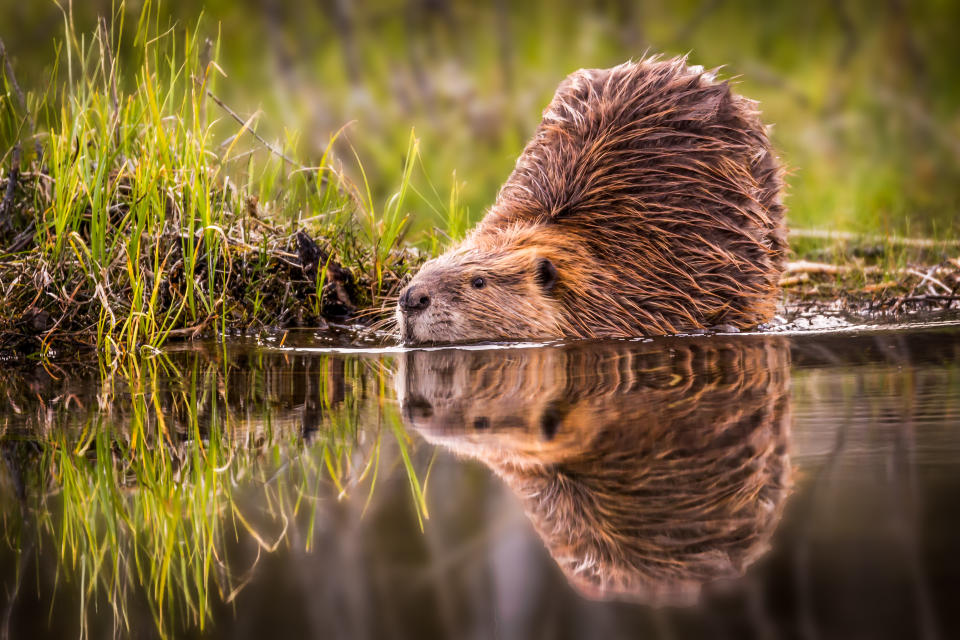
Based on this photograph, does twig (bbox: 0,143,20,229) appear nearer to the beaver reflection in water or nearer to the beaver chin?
the beaver chin

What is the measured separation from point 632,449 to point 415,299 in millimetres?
1565

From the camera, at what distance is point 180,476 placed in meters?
1.38

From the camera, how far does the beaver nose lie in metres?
2.93

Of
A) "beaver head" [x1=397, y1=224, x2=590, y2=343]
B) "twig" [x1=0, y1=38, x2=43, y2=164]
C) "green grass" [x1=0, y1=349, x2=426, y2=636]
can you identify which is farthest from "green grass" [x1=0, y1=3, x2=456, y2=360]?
"green grass" [x1=0, y1=349, x2=426, y2=636]

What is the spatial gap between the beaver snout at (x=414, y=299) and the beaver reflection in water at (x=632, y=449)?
0.42m

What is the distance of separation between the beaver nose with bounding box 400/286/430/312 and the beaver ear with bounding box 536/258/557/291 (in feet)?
1.27

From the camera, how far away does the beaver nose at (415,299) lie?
115 inches

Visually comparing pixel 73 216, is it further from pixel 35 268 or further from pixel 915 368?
pixel 915 368

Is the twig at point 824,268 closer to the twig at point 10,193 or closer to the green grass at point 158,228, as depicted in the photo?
the green grass at point 158,228

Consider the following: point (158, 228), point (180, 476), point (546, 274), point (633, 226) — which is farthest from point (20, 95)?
point (180, 476)

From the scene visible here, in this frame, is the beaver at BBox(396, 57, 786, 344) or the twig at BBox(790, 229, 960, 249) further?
the twig at BBox(790, 229, 960, 249)

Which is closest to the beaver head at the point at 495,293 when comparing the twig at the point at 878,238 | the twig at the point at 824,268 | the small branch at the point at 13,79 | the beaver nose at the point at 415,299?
the beaver nose at the point at 415,299

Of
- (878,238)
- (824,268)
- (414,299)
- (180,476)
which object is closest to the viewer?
(180,476)

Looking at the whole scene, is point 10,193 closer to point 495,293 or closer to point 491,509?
point 495,293
